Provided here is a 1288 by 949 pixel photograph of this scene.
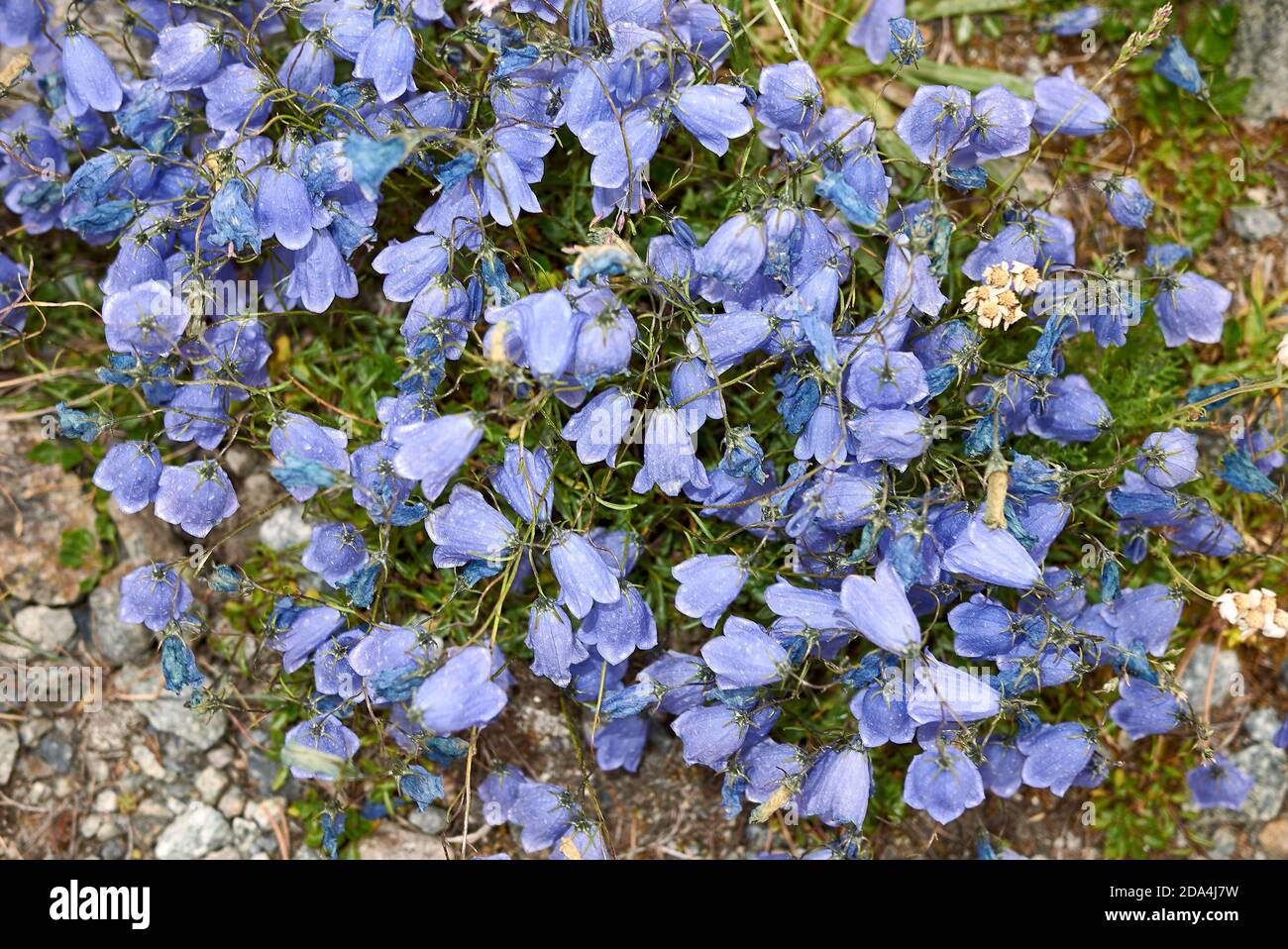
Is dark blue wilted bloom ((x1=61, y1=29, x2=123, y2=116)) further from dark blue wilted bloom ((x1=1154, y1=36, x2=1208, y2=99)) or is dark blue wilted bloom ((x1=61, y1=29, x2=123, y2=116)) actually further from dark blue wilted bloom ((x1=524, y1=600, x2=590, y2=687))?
dark blue wilted bloom ((x1=1154, y1=36, x2=1208, y2=99))

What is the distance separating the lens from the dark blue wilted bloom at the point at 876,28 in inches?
161

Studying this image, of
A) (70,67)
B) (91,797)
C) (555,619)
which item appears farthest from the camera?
(91,797)

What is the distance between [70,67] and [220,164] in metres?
0.82

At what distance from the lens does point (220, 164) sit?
137 inches

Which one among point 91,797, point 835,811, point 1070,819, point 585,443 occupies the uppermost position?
point 585,443

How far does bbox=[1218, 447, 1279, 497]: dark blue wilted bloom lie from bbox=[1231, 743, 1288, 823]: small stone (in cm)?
113

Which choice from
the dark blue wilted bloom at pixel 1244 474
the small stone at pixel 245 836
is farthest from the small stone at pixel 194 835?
the dark blue wilted bloom at pixel 1244 474

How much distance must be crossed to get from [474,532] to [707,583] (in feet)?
2.56

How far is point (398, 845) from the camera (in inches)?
162

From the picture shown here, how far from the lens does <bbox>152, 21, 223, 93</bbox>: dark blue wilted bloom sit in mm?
3664

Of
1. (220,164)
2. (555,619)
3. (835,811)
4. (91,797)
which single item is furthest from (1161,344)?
(91,797)

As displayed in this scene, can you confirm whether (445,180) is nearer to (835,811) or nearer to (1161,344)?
(835,811)

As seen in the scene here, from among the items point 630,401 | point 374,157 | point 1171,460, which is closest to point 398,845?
point 630,401

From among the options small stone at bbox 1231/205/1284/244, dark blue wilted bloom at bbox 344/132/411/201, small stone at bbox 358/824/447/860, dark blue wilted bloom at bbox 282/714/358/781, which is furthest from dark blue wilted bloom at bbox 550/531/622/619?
small stone at bbox 1231/205/1284/244
